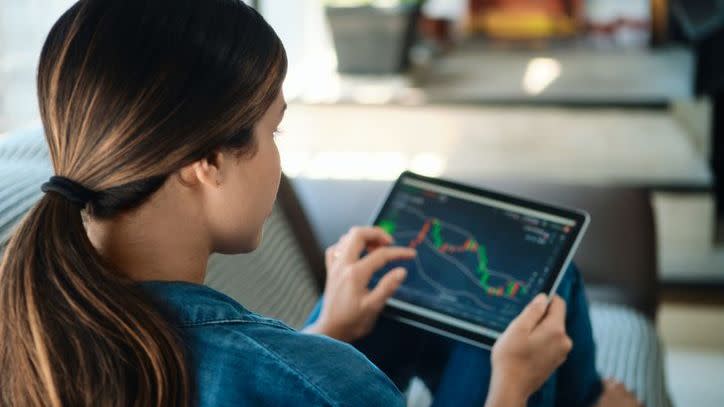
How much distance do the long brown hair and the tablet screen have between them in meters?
0.56

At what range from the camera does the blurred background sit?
2.62 m

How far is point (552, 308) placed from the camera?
1124 millimetres

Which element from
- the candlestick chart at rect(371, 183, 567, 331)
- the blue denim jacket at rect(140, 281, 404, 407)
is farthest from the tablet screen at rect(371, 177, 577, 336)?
the blue denim jacket at rect(140, 281, 404, 407)

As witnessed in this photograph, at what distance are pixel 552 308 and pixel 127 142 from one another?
0.60m

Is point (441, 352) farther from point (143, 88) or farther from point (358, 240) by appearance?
point (143, 88)

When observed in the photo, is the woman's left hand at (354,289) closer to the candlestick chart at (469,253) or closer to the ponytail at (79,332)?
the candlestick chart at (469,253)

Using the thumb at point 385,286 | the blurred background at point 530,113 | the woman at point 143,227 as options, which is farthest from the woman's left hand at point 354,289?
the blurred background at point 530,113

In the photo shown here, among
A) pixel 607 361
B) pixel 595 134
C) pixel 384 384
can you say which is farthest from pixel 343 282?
pixel 595 134

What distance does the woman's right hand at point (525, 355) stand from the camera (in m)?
1.05

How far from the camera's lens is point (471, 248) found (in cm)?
129

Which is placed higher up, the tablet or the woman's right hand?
the tablet

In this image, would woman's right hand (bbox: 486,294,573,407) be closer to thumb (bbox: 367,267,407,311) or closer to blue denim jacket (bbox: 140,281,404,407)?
thumb (bbox: 367,267,407,311)

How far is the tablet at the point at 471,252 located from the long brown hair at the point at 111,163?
1.78ft

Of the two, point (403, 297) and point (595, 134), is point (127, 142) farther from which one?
point (595, 134)
